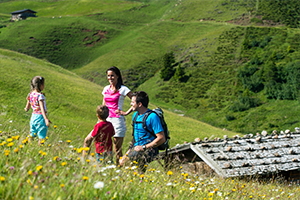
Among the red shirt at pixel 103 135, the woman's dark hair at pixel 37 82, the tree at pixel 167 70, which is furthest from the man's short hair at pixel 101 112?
the tree at pixel 167 70

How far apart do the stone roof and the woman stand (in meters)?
3.48

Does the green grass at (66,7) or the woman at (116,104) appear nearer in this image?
the woman at (116,104)

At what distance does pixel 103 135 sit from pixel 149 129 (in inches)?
36.7

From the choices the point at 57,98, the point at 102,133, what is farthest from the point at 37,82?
the point at 57,98

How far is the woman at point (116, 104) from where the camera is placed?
582 centimetres

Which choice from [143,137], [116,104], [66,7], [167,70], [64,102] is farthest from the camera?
[66,7]

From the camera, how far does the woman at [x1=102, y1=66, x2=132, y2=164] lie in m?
5.82

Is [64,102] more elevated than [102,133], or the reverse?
[102,133]

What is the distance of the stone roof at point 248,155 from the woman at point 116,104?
3.48m

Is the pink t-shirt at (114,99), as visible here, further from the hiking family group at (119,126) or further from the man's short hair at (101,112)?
the man's short hair at (101,112)

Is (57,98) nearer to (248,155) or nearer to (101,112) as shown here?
(248,155)

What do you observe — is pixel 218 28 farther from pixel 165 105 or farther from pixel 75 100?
pixel 75 100

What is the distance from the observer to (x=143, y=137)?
17.6 feet

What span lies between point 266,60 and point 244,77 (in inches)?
454
